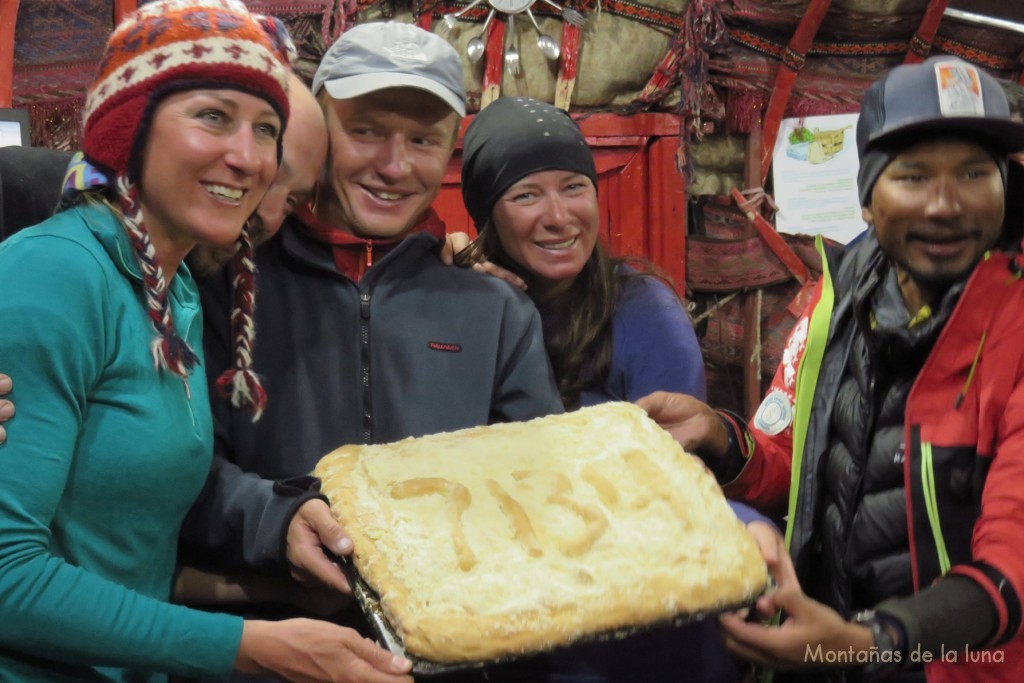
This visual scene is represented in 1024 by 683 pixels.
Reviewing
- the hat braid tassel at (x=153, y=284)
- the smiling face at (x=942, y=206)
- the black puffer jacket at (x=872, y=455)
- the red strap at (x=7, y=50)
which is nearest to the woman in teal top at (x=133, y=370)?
the hat braid tassel at (x=153, y=284)

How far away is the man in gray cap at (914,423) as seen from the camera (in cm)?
118

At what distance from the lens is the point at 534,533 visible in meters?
1.12

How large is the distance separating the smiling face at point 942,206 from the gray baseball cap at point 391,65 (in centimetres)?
69

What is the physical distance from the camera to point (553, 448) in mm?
1235

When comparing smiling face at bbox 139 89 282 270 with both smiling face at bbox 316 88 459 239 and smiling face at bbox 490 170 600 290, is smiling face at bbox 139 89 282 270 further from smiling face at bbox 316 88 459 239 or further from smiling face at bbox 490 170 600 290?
smiling face at bbox 490 170 600 290

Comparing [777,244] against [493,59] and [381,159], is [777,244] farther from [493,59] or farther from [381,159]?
[381,159]

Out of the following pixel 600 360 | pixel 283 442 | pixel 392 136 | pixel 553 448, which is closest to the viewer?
pixel 553 448

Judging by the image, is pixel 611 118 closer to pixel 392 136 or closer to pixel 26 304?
pixel 392 136

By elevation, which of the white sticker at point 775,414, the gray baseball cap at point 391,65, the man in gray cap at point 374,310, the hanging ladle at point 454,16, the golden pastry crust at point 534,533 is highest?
the hanging ladle at point 454,16

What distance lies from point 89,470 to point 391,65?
2.54ft

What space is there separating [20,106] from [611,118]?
8.11 feet

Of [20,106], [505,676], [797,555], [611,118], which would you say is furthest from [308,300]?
[20,106]

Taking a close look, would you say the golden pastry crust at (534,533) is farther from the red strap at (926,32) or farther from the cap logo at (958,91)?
the red strap at (926,32)

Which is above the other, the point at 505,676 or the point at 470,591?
the point at 470,591
